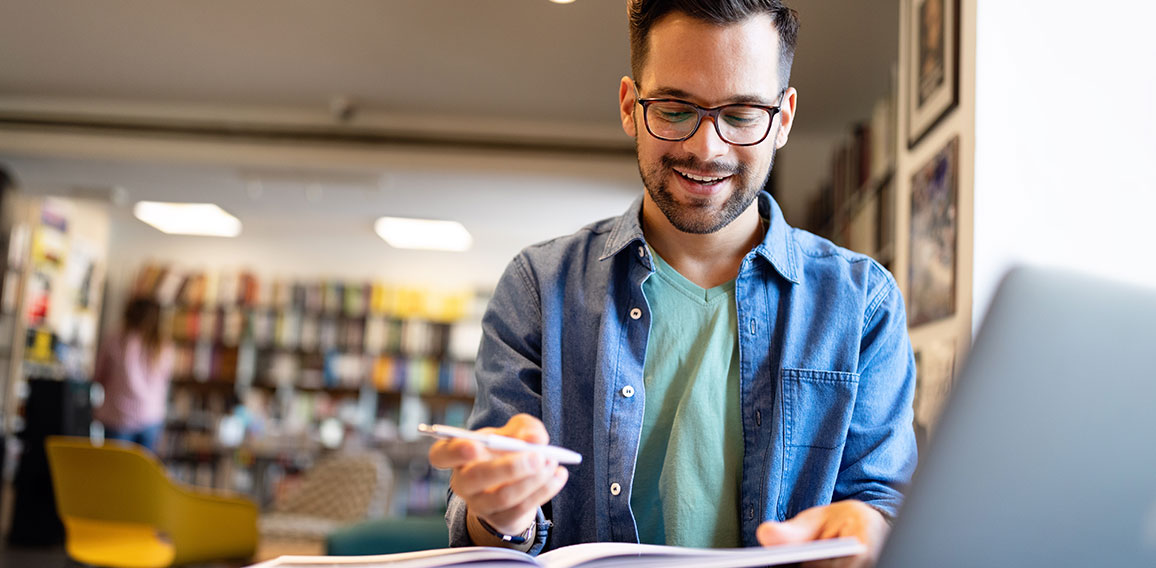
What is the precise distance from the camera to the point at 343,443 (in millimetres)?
7551

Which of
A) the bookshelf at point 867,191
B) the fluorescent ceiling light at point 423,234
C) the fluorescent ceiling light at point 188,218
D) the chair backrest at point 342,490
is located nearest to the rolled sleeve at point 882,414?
the bookshelf at point 867,191

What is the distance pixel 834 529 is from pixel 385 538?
2195 millimetres

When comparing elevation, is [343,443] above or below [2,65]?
below

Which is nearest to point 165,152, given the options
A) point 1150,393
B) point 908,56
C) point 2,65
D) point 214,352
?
point 2,65

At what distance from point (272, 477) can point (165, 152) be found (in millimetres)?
3789

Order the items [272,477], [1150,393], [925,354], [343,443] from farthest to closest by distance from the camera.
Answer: [272,477], [343,443], [925,354], [1150,393]

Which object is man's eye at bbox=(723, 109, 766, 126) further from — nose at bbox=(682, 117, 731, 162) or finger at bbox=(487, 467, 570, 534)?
finger at bbox=(487, 467, 570, 534)

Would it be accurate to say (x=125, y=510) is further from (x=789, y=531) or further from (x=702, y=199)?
(x=789, y=531)

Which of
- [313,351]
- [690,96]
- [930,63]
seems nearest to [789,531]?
[690,96]

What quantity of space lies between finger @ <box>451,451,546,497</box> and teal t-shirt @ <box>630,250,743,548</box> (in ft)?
1.20

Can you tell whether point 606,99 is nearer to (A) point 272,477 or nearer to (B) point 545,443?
(B) point 545,443

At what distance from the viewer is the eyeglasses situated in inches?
41.9

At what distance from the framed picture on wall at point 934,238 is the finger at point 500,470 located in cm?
160

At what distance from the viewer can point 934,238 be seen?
2201 millimetres
